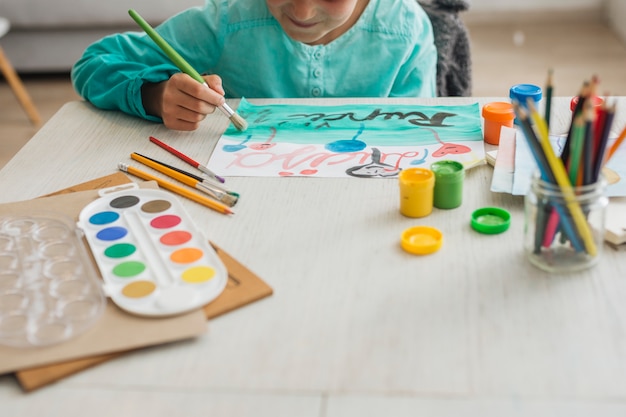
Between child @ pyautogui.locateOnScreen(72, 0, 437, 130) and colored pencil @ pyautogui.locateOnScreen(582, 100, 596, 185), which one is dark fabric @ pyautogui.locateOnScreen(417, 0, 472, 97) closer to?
child @ pyautogui.locateOnScreen(72, 0, 437, 130)

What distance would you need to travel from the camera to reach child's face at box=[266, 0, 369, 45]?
0.88m

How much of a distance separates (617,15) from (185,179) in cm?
250

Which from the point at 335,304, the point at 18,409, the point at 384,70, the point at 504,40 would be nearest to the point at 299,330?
the point at 335,304

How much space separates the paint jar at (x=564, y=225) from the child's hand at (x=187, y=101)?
44 cm

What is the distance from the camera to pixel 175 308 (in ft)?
1.79

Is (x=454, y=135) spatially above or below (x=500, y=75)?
above

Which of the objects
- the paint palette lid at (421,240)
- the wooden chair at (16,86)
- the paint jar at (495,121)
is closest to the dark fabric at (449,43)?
the paint jar at (495,121)

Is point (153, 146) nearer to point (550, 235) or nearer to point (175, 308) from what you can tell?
point (175, 308)

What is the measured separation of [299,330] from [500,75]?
6.96 ft

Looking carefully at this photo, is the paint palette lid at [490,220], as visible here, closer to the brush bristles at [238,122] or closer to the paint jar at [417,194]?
the paint jar at [417,194]

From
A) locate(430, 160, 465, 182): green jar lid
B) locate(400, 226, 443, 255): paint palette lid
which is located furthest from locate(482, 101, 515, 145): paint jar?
locate(400, 226, 443, 255): paint palette lid

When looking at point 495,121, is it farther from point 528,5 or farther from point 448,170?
point 528,5

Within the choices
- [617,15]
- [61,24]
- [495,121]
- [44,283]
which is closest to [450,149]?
[495,121]

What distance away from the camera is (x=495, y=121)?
81cm
